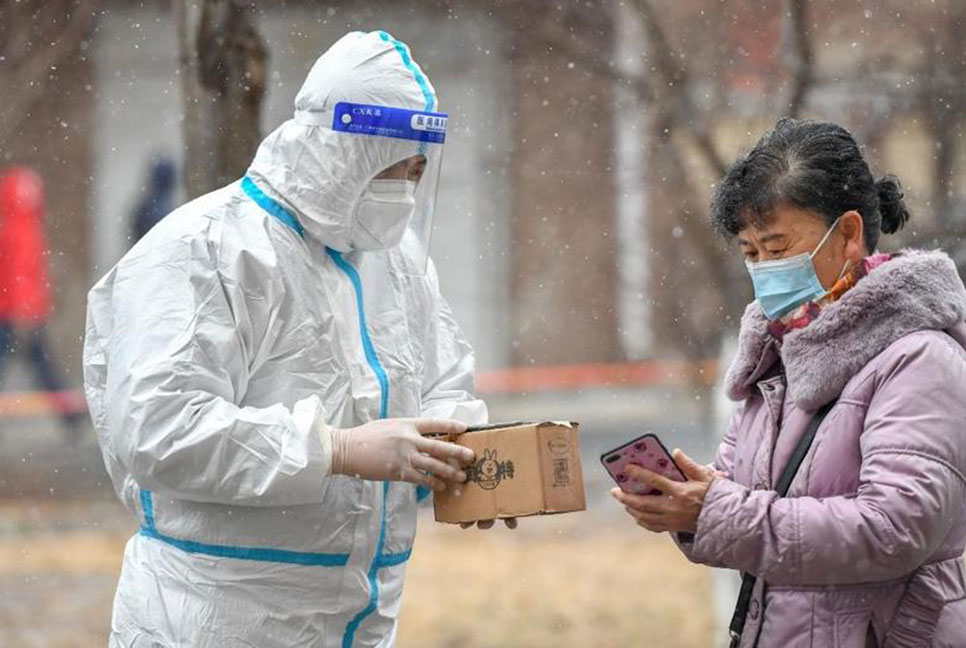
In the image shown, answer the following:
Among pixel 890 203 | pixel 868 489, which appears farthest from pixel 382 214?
pixel 868 489

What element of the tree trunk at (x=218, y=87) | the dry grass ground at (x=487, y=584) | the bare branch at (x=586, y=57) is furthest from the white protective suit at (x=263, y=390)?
the dry grass ground at (x=487, y=584)

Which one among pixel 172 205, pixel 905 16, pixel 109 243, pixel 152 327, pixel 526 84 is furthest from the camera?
pixel 109 243

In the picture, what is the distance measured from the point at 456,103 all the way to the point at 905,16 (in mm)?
2845

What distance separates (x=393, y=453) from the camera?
9.26ft

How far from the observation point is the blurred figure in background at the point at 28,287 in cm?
940

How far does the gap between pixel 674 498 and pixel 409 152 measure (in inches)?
35.1

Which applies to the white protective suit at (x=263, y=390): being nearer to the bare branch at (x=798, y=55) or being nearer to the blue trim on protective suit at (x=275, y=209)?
the blue trim on protective suit at (x=275, y=209)

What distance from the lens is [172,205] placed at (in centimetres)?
897

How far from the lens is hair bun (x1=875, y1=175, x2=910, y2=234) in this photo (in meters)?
2.83

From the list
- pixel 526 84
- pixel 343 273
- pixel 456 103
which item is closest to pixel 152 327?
pixel 343 273

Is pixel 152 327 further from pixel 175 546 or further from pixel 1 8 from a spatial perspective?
pixel 1 8

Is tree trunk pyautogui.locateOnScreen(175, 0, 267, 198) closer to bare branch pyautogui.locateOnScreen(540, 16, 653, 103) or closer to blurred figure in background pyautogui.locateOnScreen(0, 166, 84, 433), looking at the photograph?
bare branch pyautogui.locateOnScreen(540, 16, 653, 103)

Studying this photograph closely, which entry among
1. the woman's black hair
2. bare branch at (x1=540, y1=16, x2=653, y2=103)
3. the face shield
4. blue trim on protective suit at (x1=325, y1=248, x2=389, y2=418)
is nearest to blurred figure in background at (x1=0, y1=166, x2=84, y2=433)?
bare branch at (x1=540, y1=16, x2=653, y2=103)

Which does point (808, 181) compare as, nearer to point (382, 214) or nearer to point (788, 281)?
point (788, 281)
